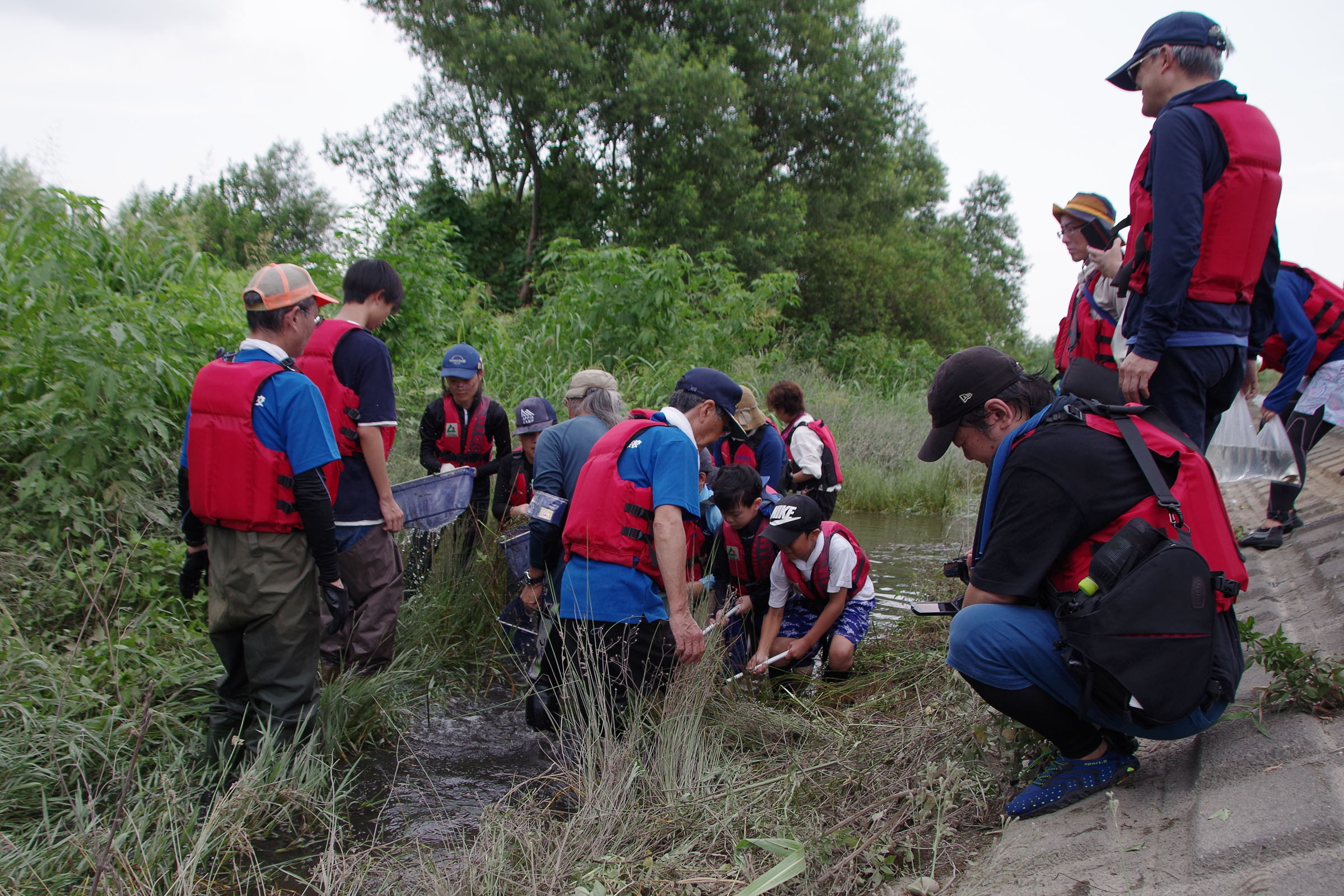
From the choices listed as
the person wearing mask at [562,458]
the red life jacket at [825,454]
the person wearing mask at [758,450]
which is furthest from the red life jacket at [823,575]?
the red life jacket at [825,454]

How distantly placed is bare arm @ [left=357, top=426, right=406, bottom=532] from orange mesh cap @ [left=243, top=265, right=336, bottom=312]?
825 mm

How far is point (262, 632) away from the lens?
136 inches

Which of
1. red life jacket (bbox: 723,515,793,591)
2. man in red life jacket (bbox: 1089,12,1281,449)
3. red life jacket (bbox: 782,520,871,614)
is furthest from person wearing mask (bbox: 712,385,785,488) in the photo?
man in red life jacket (bbox: 1089,12,1281,449)

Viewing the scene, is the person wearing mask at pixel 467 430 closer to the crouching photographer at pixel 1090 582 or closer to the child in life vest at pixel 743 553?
the child in life vest at pixel 743 553

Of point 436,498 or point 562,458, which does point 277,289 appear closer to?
point 562,458

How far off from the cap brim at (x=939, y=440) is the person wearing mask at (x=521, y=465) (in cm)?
337

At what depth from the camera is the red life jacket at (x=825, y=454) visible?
6.63 m

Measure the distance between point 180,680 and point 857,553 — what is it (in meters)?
3.47

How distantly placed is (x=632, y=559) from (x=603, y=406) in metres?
1.29

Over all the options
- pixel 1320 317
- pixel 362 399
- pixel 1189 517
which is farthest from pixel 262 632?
pixel 1320 317

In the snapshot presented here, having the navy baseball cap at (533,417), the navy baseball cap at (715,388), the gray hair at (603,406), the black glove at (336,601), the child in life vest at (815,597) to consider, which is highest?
the navy baseball cap at (715,388)

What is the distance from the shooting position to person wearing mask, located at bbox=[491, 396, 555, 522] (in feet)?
19.6

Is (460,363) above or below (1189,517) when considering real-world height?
above

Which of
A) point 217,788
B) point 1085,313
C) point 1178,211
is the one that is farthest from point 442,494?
point 1178,211
